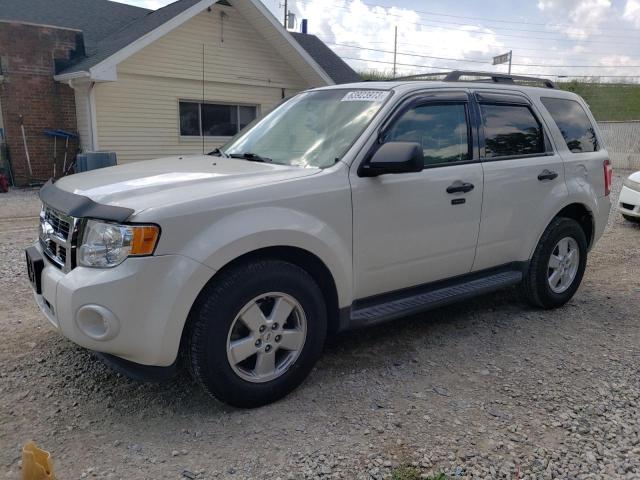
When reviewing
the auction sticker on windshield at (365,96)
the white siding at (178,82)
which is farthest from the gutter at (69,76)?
the auction sticker on windshield at (365,96)

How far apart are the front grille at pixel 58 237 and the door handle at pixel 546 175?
3.53m

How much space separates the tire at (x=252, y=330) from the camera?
9.26ft

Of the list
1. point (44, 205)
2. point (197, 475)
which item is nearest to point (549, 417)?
point (197, 475)

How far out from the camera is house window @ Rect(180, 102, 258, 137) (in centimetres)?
1415

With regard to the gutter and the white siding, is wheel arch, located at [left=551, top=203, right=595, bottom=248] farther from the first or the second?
the white siding

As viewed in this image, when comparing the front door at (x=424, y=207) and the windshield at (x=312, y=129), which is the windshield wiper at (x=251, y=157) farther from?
the front door at (x=424, y=207)

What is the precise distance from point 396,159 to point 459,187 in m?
0.82

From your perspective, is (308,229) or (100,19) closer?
(308,229)

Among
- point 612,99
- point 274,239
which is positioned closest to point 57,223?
point 274,239

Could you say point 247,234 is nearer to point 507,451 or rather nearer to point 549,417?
point 507,451

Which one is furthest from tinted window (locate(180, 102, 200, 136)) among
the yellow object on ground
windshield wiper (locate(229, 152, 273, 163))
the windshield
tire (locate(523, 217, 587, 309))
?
the yellow object on ground

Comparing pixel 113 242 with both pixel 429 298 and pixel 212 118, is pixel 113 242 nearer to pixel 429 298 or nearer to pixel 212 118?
pixel 429 298

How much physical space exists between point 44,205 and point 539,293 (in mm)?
3944

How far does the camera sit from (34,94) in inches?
497
